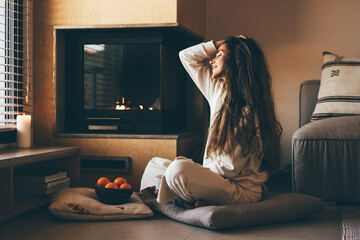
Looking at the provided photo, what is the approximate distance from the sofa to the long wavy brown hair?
0.29m

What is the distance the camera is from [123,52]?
9.67 feet

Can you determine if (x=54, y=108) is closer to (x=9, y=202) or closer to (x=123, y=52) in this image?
(x=123, y=52)

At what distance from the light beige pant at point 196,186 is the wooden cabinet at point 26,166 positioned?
0.71 m

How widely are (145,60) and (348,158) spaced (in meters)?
1.43

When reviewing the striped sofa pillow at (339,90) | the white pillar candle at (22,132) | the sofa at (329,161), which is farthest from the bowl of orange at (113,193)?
the striped sofa pillow at (339,90)

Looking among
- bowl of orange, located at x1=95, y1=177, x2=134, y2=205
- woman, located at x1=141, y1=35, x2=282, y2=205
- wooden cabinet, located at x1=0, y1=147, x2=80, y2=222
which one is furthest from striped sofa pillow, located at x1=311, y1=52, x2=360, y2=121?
wooden cabinet, located at x1=0, y1=147, x2=80, y2=222

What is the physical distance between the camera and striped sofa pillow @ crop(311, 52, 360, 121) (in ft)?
9.08

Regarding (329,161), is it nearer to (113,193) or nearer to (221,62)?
(221,62)

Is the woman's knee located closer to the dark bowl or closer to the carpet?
the dark bowl

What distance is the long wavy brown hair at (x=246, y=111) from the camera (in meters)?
2.05

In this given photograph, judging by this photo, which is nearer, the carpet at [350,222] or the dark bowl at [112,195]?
the carpet at [350,222]

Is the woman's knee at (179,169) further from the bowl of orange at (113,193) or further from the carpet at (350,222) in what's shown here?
the carpet at (350,222)

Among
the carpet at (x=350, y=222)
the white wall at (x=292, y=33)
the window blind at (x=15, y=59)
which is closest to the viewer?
the carpet at (x=350, y=222)

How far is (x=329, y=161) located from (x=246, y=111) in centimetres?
65
